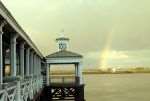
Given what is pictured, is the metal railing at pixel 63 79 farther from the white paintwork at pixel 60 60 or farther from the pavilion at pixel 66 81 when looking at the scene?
the white paintwork at pixel 60 60

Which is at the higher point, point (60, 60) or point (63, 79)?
point (60, 60)

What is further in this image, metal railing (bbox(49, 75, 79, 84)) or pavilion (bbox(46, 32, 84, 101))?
metal railing (bbox(49, 75, 79, 84))

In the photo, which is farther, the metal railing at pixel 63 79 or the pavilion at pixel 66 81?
the metal railing at pixel 63 79

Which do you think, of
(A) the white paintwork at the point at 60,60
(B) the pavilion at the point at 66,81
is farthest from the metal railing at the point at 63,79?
(A) the white paintwork at the point at 60,60

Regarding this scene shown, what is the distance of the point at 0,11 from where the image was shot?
12.5m

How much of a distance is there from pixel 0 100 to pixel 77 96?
95.2 ft

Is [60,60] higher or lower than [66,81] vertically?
higher

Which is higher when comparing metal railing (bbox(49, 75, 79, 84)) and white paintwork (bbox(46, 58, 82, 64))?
white paintwork (bbox(46, 58, 82, 64))

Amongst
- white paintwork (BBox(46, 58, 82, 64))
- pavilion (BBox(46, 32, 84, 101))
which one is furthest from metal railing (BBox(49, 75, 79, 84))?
white paintwork (BBox(46, 58, 82, 64))

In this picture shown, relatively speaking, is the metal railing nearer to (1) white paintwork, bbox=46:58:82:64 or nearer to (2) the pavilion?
(2) the pavilion

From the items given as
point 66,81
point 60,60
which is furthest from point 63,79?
point 60,60

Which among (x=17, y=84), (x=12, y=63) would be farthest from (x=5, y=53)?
(x=17, y=84)

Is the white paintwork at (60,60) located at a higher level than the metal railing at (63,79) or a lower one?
higher

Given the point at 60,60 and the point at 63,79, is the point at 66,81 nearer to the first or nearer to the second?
the point at 63,79
